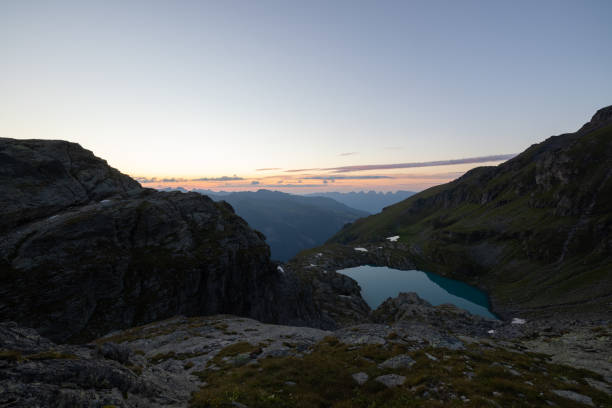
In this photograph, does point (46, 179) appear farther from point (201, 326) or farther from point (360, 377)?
point (360, 377)

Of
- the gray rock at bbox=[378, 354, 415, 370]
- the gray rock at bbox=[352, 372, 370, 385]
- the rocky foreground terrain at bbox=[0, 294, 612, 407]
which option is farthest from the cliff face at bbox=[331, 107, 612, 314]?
the gray rock at bbox=[352, 372, 370, 385]

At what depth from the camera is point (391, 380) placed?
1648 centimetres

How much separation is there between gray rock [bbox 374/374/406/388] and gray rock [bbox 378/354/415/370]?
1698 millimetres

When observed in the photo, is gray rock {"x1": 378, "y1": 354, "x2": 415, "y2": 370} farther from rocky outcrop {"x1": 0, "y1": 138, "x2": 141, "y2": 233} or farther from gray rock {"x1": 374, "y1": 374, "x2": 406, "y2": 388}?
rocky outcrop {"x1": 0, "y1": 138, "x2": 141, "y2": 233}

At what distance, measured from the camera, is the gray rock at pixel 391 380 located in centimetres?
1588

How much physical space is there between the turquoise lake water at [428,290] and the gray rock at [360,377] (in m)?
145

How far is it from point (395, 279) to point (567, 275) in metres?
96.4

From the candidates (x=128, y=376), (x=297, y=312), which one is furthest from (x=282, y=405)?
(x=297, y=312)

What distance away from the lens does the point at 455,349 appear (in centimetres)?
2411

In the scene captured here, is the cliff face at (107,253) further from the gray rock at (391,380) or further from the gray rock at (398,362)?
the gray rock at (391,380)

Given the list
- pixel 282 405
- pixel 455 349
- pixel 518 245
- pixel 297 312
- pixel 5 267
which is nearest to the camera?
pixel 282 405

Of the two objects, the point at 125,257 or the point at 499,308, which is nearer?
the point at 125,257

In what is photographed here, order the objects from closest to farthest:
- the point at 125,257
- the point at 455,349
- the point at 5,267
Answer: the point at 455,349
the point at 5,267
the point at 125,257

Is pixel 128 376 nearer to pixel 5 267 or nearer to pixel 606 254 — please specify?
pixel 5 267
